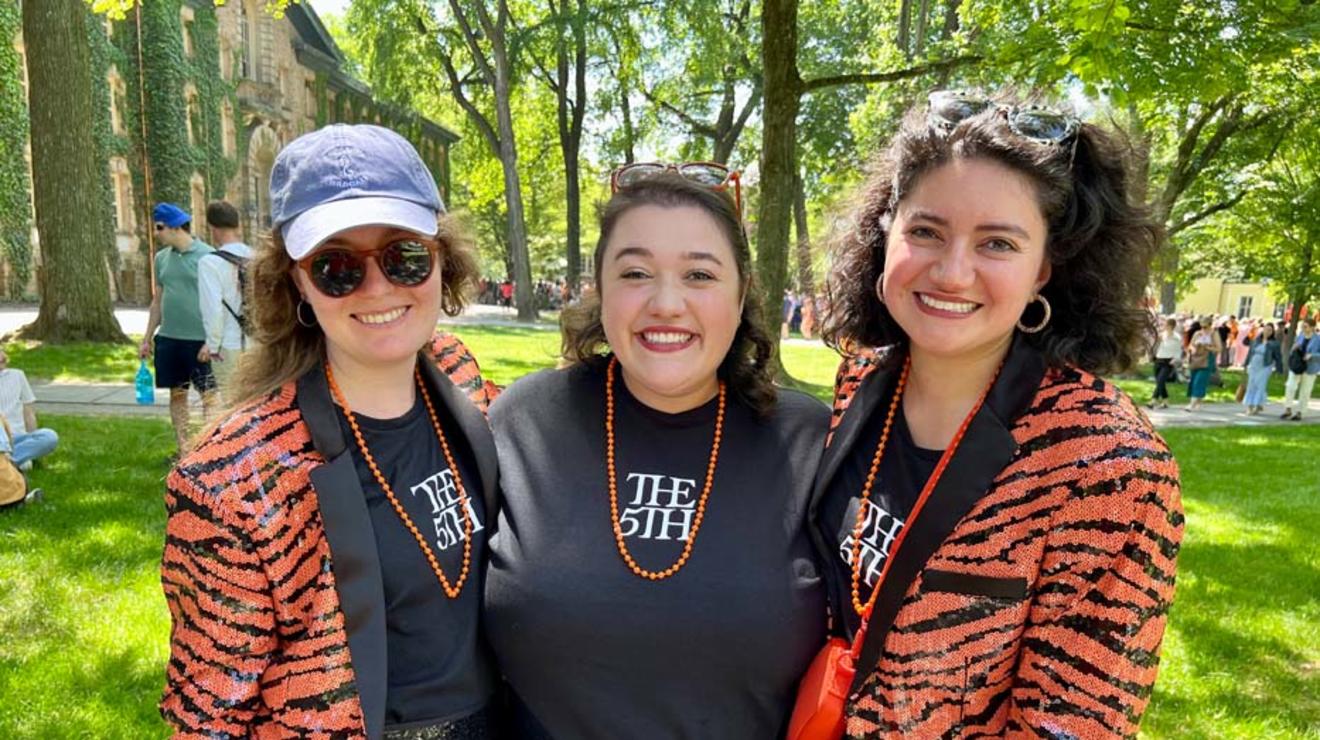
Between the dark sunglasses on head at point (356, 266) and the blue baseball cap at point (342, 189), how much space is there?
5cm

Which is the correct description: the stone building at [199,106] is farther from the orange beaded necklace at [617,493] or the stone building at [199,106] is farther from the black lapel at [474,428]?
the orange beaded necklace at [617,493]

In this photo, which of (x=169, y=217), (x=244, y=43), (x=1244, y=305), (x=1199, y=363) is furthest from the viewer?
(x=1244, y=305)

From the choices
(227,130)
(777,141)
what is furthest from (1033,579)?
(227,130)

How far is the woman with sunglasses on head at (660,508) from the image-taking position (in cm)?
173

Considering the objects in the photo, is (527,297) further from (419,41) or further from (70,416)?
(70,416)

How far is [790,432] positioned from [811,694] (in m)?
0.61

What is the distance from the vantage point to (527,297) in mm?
25031

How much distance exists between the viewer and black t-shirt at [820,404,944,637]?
1.76 m

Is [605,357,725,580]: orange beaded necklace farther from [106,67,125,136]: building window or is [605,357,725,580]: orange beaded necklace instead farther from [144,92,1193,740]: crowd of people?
[106,67,125,136]: building window

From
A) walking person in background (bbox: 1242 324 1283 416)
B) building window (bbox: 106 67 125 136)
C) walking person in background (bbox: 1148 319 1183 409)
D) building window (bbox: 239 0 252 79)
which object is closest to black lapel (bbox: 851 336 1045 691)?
walking person in background (bbox: 1148 319 1183 409)

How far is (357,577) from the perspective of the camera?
63.8 inches

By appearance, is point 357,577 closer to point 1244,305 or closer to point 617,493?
point 617,493

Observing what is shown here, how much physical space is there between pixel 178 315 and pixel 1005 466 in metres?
6.66

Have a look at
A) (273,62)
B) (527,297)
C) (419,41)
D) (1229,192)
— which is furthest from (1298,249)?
(273,62)
